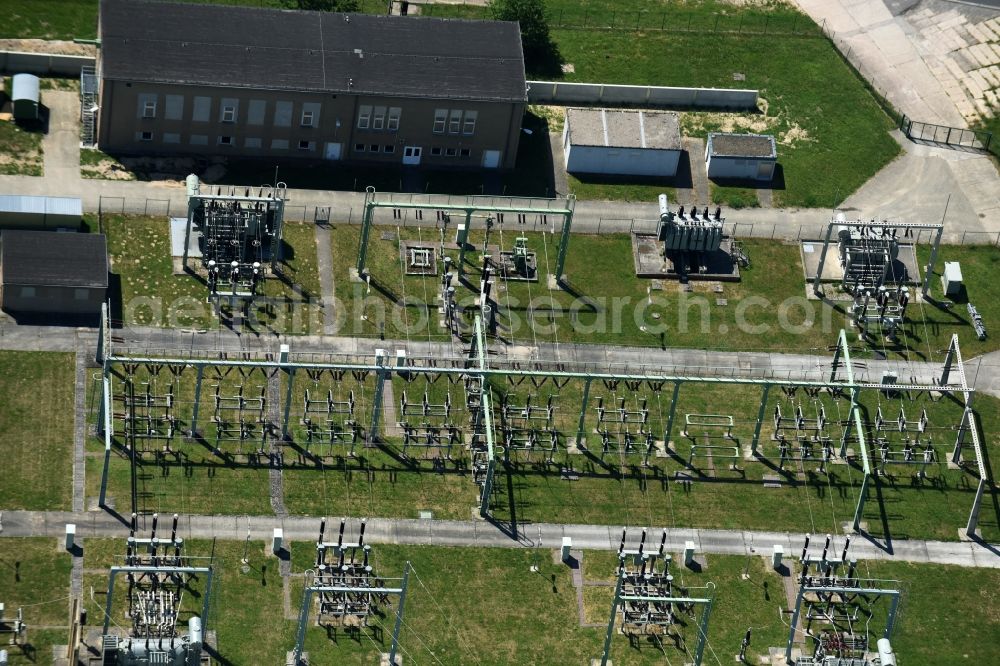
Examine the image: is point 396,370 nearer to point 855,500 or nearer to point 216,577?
point 216,577

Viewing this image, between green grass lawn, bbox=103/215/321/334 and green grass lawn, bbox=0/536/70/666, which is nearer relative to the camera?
green grass lawn, bbox=0/536/70/666

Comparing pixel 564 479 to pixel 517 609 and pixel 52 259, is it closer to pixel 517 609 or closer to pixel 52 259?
pixel 517 609

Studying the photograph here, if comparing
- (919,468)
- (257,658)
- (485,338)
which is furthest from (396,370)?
(919,468)

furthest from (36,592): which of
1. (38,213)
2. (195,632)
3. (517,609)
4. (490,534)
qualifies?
(38,213)

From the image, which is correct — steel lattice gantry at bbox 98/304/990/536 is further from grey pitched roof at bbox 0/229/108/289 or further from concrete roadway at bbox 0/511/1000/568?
grey pitched roof at bbox 0/229/108/289

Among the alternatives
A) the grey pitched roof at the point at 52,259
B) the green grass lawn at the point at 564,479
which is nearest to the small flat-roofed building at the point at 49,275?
the grey pitched roof at the point at 52,259

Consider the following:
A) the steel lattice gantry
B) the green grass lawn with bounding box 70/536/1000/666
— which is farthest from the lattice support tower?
the steel lattice gantry
